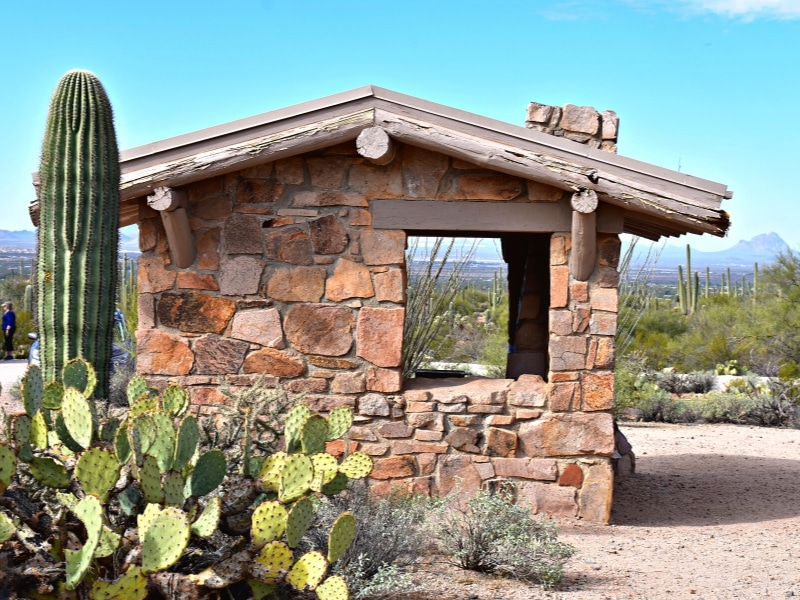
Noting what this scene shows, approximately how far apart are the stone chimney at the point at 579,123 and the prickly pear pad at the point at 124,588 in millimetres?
5032

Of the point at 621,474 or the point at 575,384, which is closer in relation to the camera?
the point at 575,384

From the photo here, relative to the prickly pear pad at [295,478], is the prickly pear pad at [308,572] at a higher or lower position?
lower

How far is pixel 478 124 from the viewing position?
6.86 m

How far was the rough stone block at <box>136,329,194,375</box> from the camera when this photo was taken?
23.7 ft

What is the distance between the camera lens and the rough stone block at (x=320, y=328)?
7.11 meters

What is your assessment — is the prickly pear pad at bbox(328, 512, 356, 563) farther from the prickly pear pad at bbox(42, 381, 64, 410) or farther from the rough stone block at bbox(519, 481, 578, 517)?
the rough stone block at bbox(519, 481, 578, 517)

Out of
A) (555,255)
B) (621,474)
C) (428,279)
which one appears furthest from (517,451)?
(428,279)

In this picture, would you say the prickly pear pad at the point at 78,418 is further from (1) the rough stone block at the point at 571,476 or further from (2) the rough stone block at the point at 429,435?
(1) the rough stone block at the point at 571,476

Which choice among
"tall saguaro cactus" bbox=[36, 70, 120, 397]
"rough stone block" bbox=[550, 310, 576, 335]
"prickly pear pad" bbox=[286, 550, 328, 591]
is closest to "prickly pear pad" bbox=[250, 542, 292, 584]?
"prickly pear pad" bbox=[286, 550, 328, 591]

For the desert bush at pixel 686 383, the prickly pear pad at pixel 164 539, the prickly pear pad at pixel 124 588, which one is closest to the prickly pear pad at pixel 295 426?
the prickly pear pad at pixel 164 539

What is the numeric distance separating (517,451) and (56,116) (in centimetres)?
379

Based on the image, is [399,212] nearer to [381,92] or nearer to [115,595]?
[381,92]

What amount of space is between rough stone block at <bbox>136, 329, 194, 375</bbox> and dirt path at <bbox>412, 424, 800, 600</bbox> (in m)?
2.67

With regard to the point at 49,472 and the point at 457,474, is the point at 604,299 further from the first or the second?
the point at 49,472
